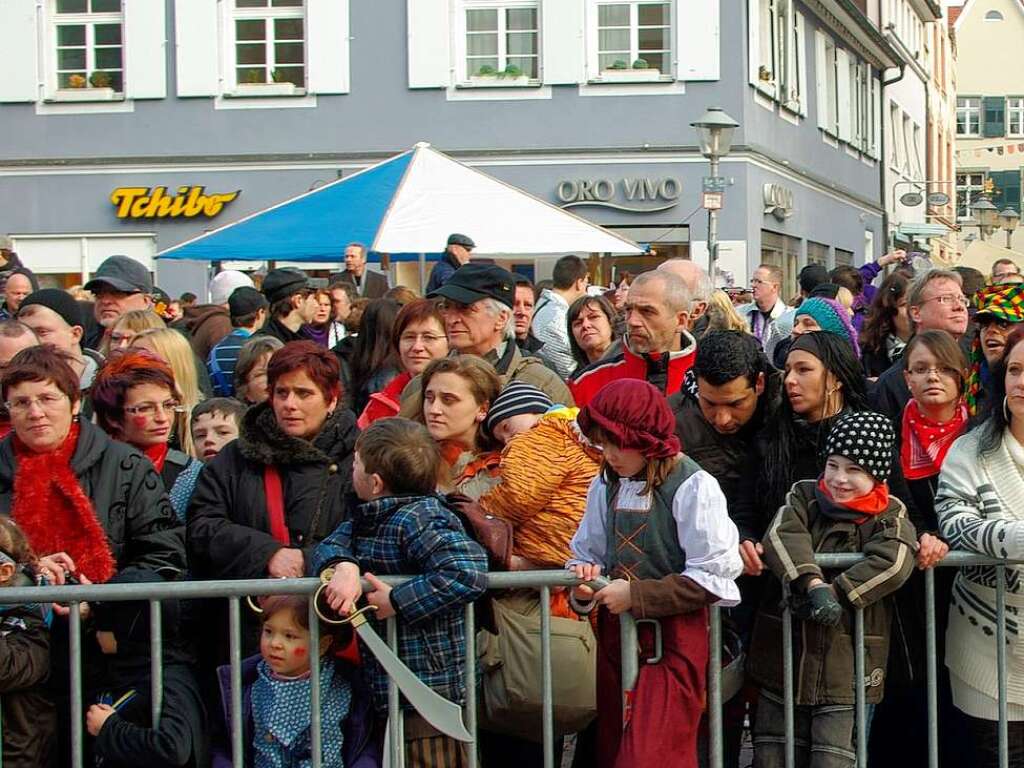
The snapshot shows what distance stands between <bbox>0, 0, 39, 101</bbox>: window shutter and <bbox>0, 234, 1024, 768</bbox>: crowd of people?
17325 millimetres

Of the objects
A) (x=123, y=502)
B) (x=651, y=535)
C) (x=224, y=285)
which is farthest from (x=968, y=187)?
(x=123, y=502)

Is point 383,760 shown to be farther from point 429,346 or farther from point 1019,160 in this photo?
point 1019,160

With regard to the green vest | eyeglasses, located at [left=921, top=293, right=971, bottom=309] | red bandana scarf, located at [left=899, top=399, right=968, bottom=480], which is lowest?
the green vest

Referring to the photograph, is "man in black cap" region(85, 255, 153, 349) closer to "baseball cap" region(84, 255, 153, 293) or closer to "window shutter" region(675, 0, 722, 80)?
"baseball cap" region(84, 255, 153, 293)

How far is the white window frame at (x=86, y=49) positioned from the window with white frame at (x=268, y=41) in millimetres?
1669

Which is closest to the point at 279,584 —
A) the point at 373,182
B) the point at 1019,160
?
the point at 373,182

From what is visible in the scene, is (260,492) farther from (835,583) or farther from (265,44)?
(265,44)

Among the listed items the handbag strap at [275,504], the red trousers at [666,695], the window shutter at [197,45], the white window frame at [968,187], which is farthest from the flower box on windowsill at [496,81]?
the white window frame at [968,187]

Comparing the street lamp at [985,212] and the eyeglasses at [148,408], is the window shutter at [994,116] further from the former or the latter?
the eyeglasses at [148,408]

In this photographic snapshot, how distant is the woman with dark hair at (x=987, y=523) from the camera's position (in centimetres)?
464

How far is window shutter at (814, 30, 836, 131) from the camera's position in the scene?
27.8 m

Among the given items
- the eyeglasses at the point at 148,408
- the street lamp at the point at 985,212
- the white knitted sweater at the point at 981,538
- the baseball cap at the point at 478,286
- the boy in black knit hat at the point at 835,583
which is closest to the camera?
the boy in black knit hat at the point at 835,583

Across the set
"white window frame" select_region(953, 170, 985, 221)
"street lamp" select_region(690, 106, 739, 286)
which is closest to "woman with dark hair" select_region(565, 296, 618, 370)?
"street lamp" select_region(690, 106, 739, 286)

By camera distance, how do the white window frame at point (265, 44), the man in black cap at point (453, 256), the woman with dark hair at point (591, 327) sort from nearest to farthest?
1. the woman with dark hair at point (591, 327)
2. the man in black cap at point (453, 256)
3. the white window frame at point (265, 44)
